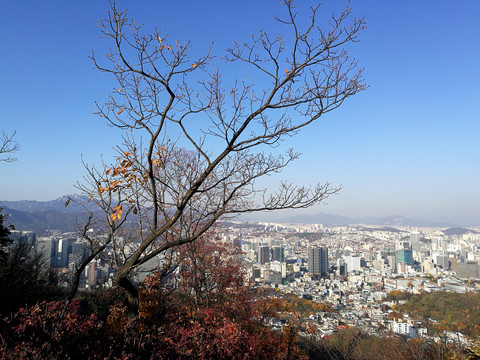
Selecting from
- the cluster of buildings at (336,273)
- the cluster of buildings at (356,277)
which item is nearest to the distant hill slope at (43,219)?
the cluster of buildings at (336,273)

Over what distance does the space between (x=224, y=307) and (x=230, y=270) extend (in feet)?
2.60

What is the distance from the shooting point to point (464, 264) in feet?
93.3

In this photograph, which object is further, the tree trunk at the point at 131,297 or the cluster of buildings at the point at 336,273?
the cluster of buildings at the point at 336,273

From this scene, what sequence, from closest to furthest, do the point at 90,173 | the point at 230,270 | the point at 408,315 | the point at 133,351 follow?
the point at 133,351, the point at 90,173, the point at 230,270, the point at 408,315

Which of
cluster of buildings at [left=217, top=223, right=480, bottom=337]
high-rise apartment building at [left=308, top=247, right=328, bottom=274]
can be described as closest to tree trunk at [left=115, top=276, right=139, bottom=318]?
cluster of buildings at [left=217, top=223, right=480, bottom=337]

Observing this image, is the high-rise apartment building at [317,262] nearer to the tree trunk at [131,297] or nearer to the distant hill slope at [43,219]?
the distant hill slope at [43,219]

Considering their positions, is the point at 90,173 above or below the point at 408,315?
above

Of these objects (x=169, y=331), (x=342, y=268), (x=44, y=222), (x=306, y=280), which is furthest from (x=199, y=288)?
(x=342, y=268)

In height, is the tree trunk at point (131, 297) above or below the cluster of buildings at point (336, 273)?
above

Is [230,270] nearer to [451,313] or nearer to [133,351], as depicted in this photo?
[133,351]

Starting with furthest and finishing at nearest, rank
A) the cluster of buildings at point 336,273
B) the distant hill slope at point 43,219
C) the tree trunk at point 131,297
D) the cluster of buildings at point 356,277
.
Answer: the distant hill slope at point 43,219 → the cluster of buildings at point 356,277 → the cluster of buildings at point 336,273 → the tree trunk at point 131,297

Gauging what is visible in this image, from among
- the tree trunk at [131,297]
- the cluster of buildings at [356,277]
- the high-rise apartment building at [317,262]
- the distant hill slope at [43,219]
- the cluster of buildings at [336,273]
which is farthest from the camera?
the high-rise apartment building at [317,262]

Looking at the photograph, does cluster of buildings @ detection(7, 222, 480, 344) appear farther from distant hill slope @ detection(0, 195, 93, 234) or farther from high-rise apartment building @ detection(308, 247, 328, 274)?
distant hill slope @ detection(0, 195, 93, 234)

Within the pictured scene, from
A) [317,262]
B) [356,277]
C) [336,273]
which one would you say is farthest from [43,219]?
[356,277]
